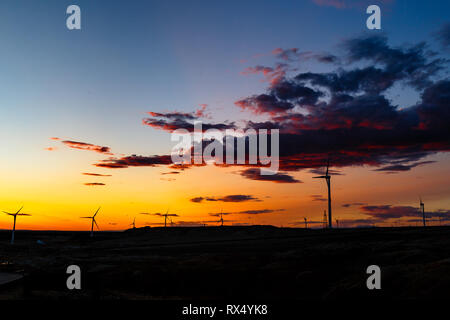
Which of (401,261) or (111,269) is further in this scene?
(111,269)

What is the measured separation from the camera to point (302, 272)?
4122 cm

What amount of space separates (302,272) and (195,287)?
11.9 metres

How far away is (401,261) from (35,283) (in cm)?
3614
